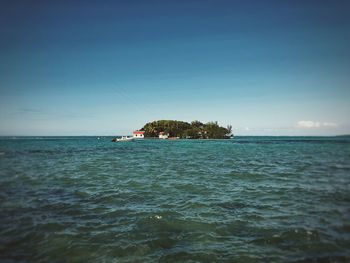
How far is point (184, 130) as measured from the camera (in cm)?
16600

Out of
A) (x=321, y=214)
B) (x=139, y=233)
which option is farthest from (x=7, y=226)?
(x=321, y=214)

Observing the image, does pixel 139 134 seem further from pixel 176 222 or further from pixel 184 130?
pixel 176 222

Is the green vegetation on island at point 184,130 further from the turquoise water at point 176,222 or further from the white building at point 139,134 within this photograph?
the turquoise water at point 176,222

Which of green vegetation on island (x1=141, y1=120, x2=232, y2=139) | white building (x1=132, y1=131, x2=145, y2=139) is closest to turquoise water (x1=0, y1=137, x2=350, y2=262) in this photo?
green vegetation on island (x1=141, y1=120, x2=232, y2=139)

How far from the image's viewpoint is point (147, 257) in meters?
6.47

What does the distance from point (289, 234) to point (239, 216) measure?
6.86ft

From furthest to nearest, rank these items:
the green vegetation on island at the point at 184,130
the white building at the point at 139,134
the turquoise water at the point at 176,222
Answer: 1. the white building at the point at 139,134
2. the green vegetation on island at the point at 184,130
3. the turquoise water at the point at 176,222

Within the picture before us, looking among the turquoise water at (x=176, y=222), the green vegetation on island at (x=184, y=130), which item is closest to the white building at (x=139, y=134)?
the green vegetation on island at (x=184, y=130)

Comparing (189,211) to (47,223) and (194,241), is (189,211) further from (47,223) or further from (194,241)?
(47,223)

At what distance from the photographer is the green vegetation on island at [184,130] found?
162 meters

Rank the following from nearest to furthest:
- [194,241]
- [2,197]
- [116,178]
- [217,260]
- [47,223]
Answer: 1. [217,260]
2. [194,241]
3. [47,223]
4. [2,197]
5. [116,178]

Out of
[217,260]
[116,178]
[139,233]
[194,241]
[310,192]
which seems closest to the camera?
[217,260]

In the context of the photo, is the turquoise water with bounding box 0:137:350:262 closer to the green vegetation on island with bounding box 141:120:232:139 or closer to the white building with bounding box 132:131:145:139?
the green vegetation on island with bounding box 141:120:232:139

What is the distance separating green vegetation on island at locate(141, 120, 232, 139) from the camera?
16150 centimetres
